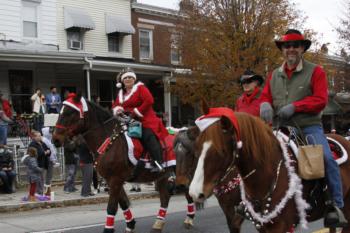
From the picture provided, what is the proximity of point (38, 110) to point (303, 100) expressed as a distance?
16365mm

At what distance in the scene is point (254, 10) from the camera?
888 inches

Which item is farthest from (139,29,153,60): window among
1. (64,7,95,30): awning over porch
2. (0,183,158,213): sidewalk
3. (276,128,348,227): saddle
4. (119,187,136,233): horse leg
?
(276,128,348,227): saddle

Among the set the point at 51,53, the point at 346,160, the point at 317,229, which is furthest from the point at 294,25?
the point at 346,160

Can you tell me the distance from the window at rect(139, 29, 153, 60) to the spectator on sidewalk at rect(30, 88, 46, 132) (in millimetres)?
9768

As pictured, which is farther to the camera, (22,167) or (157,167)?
(22,167)

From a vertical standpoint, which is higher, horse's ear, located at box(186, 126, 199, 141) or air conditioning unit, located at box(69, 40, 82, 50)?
air conditioning unit, located at box(69, 40, 82, 50)

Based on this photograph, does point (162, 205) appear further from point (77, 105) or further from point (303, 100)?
point (303, 100)

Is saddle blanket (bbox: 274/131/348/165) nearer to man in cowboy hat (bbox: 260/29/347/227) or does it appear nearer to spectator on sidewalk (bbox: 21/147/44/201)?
man in cowboy hat (bbox: 260/29/347/227)

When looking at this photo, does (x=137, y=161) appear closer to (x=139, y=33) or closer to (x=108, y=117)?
(x=108, y=117)

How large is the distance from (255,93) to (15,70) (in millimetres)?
17387

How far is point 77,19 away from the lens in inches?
939

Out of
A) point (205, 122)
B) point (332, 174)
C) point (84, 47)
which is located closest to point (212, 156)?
point (205, 122)

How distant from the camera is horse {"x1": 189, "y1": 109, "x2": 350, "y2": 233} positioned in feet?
12.0

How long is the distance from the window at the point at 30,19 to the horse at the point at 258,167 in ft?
66.5
